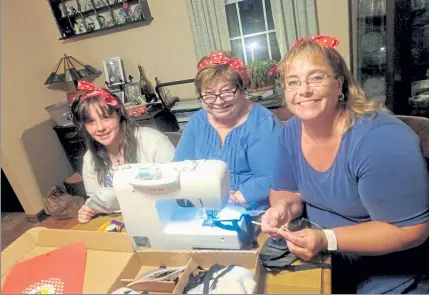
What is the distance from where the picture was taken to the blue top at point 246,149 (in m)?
1.38

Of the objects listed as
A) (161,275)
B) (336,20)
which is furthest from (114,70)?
(161,275)

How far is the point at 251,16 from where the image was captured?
294 cm

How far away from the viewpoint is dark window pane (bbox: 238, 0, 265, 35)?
9.50ft

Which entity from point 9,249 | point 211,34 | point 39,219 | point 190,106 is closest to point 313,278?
point 9,249

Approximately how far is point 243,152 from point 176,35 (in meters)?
1.90

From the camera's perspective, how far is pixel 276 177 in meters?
1.16

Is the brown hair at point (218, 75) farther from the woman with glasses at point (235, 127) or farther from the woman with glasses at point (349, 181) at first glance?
the woman with glasses at point (349, 181)

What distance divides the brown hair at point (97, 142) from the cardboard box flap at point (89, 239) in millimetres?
416

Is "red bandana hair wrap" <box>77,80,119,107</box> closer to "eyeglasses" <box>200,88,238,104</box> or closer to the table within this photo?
"eyeglasses" <box>200,88,238,104</box>

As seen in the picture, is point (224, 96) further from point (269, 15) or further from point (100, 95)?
point (269, 15)

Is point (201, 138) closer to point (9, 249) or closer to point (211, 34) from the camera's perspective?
point (9, 249)

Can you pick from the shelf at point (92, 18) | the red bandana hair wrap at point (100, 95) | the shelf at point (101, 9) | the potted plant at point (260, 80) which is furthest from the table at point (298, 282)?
the shelf at point (101, 9)

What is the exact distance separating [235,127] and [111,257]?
0.76m

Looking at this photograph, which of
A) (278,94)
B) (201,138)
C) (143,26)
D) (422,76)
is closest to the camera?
(201,138)
